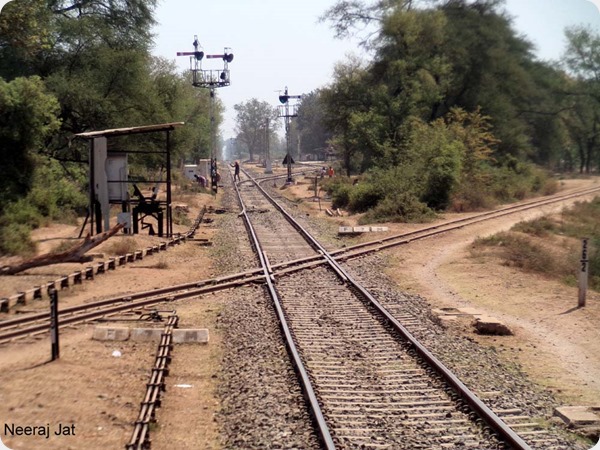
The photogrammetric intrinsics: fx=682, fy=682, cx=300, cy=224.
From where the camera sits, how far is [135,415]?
715 centimetres

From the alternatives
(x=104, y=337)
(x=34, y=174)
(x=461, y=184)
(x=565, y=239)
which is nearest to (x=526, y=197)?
(x=461, y=184)

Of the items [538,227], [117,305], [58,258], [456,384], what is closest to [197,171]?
[538,227]

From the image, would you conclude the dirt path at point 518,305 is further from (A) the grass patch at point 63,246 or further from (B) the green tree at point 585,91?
(B) the green tree at point 585,91

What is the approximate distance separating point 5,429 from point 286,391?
2980 millimetres

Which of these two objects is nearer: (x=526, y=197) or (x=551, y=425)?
(x=551, y=425)

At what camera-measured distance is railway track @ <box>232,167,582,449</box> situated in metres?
6.55

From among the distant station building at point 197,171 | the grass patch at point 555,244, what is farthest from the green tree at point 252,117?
the grass patch at point 555,244

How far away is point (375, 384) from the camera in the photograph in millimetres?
8141

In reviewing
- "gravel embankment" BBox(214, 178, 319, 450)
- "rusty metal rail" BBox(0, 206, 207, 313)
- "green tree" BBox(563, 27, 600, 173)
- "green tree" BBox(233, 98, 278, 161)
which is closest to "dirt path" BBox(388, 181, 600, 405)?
"gravel embankment" BBox(214, 178, 319, 450)

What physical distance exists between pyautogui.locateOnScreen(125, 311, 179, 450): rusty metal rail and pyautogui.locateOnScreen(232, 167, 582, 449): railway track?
5.41ft

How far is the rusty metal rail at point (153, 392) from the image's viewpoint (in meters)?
6.28

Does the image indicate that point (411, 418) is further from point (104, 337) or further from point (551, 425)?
point (104, 337)

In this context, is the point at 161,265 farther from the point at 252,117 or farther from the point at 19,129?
the point at 252,117

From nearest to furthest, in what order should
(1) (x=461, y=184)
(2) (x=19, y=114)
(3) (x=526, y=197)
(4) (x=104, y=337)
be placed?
(4) (x=104, y=337), (2) (x=19, y=114), (1) (x=461, y=184), (3) (x=526, y=197)
